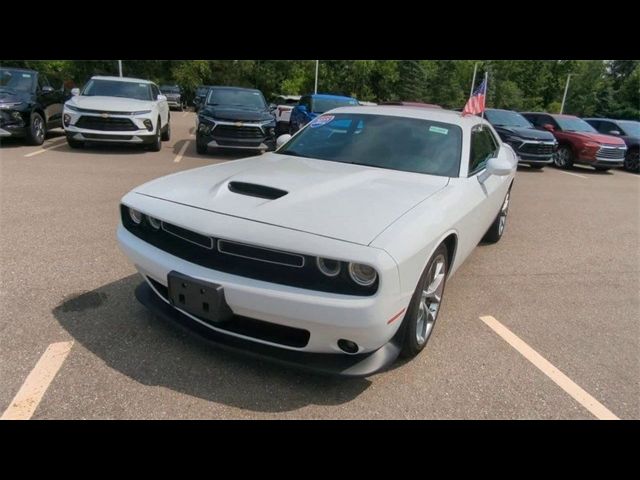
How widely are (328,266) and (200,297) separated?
0.71 m

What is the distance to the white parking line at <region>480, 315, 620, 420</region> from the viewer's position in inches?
107

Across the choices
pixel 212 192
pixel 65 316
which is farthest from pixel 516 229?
pixel 65 316

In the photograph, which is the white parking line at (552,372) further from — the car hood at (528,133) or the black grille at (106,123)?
the car hood at (528,133)

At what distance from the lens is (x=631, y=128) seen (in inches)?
645

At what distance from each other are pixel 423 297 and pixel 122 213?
6.74 feet

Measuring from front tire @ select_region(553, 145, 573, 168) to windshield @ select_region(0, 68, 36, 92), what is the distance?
15025 mm

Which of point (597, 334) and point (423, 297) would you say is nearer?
point (423, 297)

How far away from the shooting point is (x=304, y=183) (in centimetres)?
306

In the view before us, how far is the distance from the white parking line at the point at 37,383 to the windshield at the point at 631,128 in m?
18.4

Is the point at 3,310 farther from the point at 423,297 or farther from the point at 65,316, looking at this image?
the point at 423,297

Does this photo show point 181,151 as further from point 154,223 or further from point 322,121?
point 154,223

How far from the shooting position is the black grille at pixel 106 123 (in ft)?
32.6

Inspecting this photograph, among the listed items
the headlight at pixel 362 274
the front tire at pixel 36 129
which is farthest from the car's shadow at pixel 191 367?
the front tire at pixel 36 129

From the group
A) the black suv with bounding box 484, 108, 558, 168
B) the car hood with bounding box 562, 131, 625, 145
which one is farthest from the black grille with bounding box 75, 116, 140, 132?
the car hood with bounding box 562, 131, 625, 145
